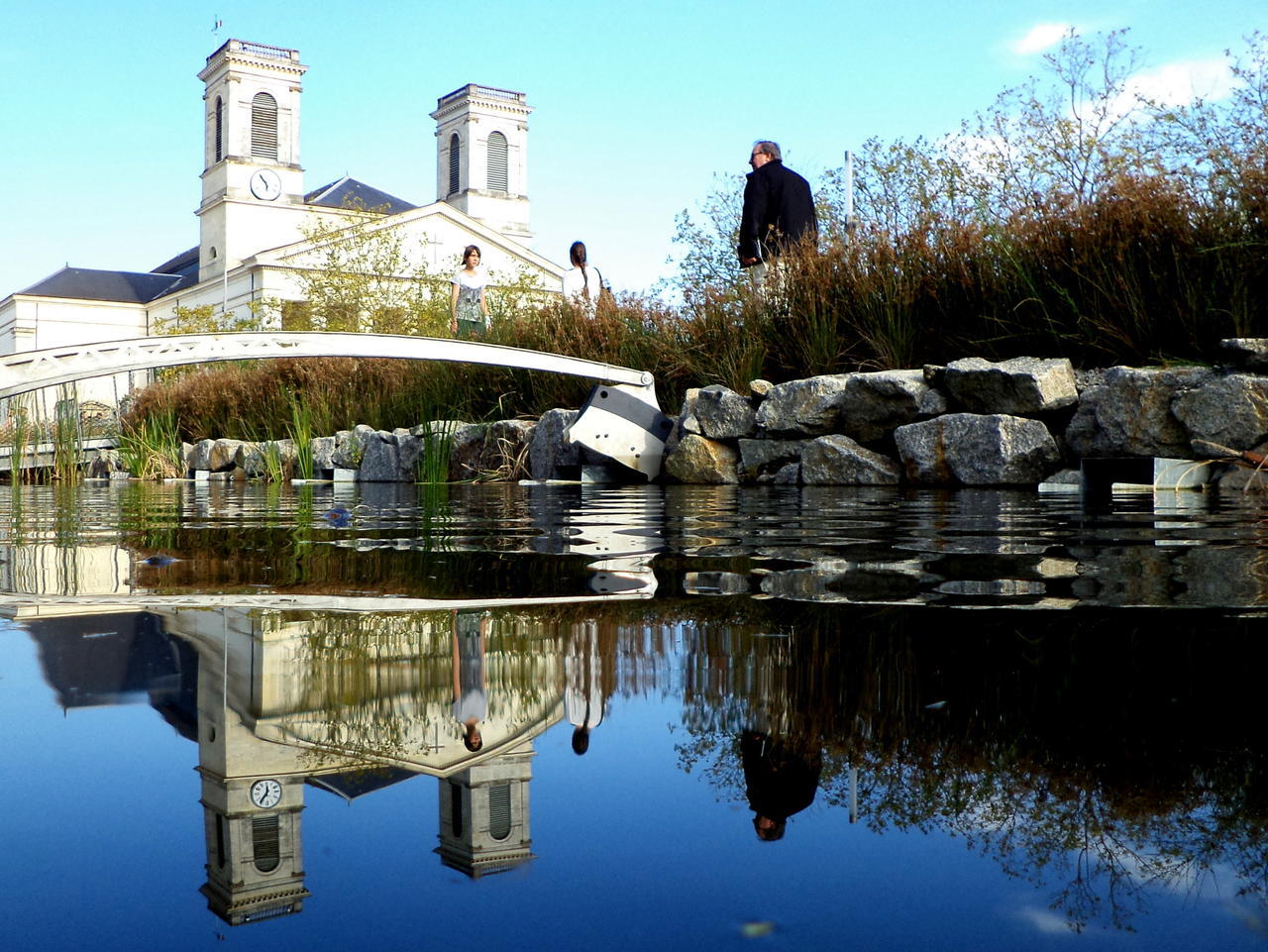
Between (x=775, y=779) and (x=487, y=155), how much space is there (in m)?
70.9

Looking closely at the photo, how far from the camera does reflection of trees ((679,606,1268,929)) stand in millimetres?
564

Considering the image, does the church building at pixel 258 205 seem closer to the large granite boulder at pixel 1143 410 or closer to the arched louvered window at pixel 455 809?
the large granite boulder at pixel 1143 410

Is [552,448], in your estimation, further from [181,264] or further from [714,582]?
[181,264]

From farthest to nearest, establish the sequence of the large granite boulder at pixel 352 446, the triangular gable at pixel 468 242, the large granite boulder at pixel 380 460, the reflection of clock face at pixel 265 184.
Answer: the reflection of clock face at pixel 265 184 → the triangular gable at pixel 468 242 → the large granite boulder at pixel 352 446 → the large granite boulder at pixel 380 460

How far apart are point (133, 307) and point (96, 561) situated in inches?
2727

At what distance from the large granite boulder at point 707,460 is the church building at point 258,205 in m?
47.2

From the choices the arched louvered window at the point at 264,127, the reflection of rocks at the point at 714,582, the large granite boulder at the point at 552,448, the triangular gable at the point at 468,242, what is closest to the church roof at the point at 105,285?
the arched louvered window at the point at 264,127

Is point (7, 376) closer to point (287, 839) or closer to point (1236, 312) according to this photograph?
point (287, 839)

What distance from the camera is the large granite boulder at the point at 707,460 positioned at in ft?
22.8

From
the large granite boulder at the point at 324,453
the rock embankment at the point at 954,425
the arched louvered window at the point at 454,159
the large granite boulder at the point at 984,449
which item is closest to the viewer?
the rock embankment at the point at 954,425

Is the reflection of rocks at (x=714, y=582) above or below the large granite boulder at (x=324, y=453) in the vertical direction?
below

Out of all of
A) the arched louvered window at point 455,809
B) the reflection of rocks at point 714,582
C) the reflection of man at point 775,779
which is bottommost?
the reflection of man at point 775,779

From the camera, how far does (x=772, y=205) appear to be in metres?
7.99

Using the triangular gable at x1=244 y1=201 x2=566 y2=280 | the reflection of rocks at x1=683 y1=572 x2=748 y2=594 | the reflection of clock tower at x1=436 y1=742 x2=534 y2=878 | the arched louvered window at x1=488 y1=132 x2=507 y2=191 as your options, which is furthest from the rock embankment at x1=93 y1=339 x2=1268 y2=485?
the arched louvered window at x1=488 y1=132 x2=507 y2=191
